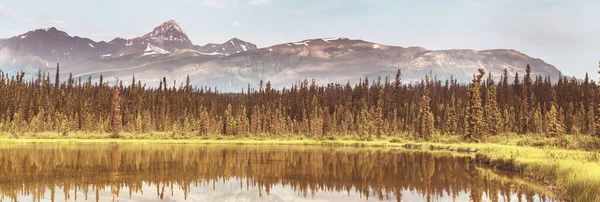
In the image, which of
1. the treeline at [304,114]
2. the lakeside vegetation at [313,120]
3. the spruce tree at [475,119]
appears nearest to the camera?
the spruce tree at [475,119]

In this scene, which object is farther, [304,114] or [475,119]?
[304,114]

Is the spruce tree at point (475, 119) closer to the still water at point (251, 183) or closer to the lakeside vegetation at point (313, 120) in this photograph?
the lakeside vegetation at point (313, 120)

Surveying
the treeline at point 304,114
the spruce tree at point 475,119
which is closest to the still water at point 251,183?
the spruce tree at point 475,119

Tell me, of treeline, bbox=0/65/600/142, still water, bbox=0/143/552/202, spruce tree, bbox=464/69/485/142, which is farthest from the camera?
treeline, bbox=0/65/600/142

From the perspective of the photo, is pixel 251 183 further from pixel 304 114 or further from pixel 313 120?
pixel 304 114

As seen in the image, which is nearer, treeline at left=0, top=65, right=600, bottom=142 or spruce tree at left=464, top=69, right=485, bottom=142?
spruce tree at left=464, top=69, right=485, bottom=142

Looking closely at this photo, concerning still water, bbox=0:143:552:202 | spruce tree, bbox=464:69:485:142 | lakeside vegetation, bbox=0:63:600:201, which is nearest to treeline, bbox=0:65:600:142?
spruce tree, bbox=464:69:485:142

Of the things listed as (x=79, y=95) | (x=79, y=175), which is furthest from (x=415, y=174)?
(x=79, y=95)

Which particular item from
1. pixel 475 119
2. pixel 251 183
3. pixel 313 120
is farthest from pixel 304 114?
pixel 251 183

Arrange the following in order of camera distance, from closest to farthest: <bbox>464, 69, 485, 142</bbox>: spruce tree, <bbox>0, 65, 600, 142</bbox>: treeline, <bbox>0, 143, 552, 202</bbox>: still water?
1. <bbox>0, 143, 552, 202</bbox>: still water
2. <bbox>464, 69, 485, 142</bbox>: spruce tree
3. <bbox>0, 65, 600, 142</bbox>: treeline

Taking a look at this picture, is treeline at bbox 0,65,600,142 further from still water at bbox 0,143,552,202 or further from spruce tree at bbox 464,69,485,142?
still water at bbox 0,143,552,202

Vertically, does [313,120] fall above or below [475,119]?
below

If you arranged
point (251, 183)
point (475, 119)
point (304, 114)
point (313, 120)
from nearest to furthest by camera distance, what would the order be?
point (251, 183) < point (475, 119) < point (313, 120) < point (304, 114)

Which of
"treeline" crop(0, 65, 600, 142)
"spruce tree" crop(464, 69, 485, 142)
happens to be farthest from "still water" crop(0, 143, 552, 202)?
"treeline" crop(0, 65, 600, 142)
